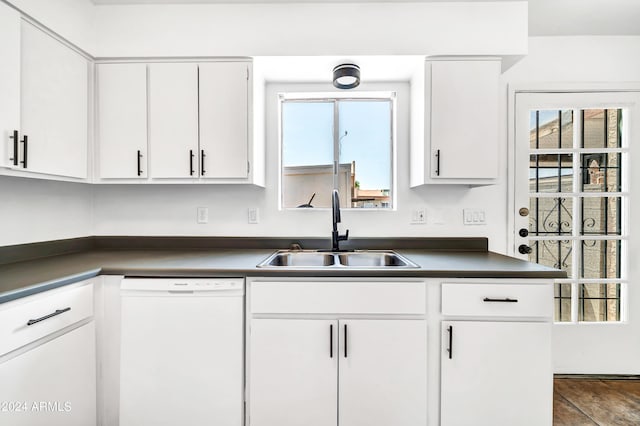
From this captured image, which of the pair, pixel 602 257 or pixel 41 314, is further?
pixel 602 257

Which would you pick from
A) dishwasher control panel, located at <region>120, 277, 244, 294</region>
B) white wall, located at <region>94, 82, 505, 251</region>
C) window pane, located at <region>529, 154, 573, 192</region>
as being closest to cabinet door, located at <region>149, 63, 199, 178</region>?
white wall, located at <region>94, 82, 505, 251</region>

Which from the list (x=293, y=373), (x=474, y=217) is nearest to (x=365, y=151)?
(x=474, y=217)

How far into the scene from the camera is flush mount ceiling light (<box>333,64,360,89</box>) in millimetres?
1820

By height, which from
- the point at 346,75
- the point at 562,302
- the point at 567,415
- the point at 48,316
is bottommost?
the point at 567,415

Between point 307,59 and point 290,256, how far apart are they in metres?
1.25

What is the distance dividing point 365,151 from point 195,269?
56.1 inches

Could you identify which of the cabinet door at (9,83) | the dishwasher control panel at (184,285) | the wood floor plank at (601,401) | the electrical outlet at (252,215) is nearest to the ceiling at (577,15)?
the cabinet door at (9,83)

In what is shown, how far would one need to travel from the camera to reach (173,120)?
1.81 m

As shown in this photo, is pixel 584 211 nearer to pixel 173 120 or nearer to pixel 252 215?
pixel 252 215

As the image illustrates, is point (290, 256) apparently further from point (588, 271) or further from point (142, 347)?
point (588, 271)

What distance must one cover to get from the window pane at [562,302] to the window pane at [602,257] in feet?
0.62

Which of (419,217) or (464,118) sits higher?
(464,118)

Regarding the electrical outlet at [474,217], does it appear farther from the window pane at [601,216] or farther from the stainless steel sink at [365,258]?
the window pane at [601,216]

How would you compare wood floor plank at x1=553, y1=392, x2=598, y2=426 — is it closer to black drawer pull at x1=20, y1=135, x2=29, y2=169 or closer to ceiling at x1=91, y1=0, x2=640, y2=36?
ceiling at x1=91, y1=0, x2=640, y2=36
